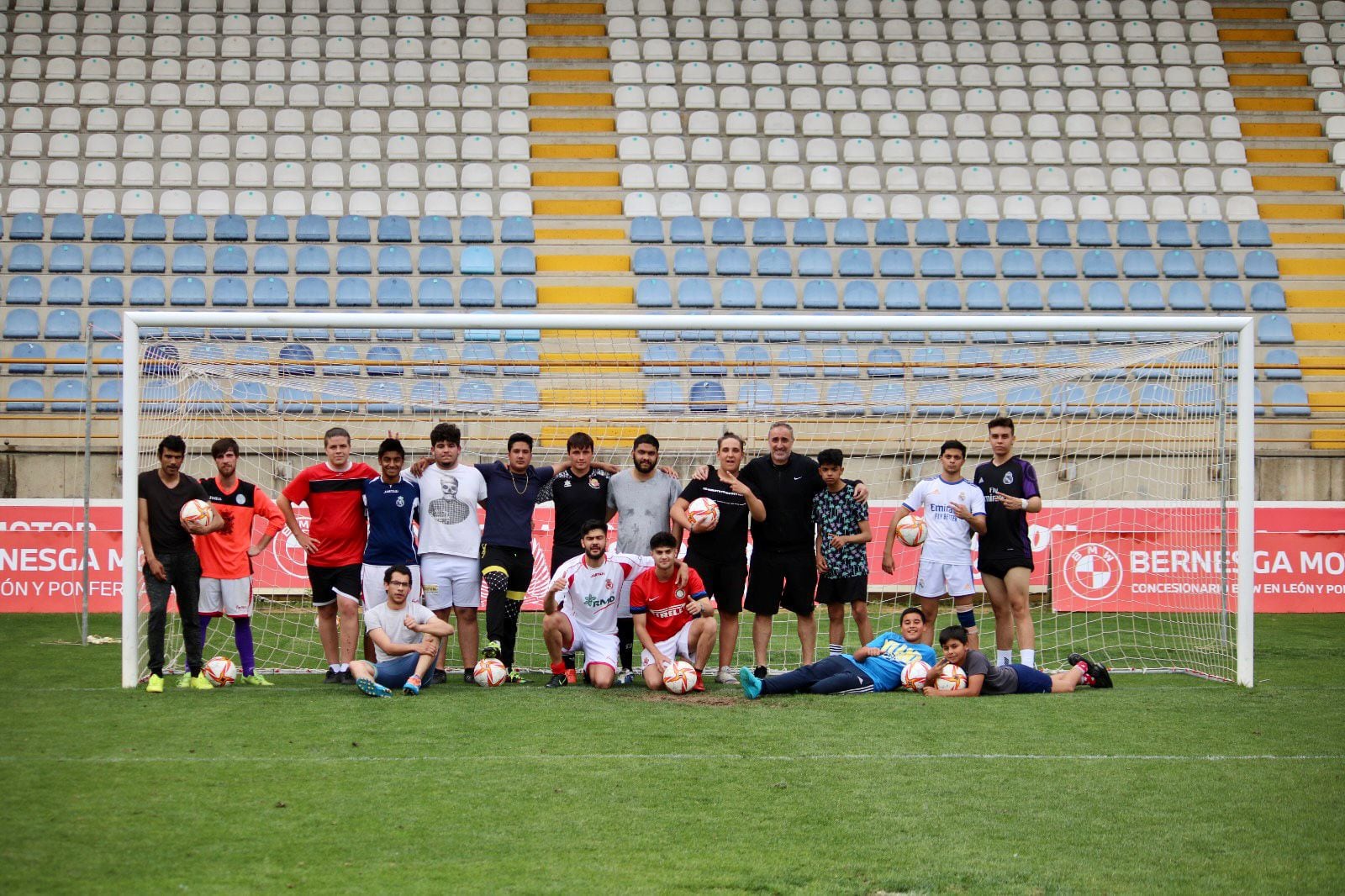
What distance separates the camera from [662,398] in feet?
41.0

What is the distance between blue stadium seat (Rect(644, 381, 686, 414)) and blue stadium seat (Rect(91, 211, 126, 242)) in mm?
10016

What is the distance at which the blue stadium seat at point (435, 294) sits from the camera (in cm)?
1722

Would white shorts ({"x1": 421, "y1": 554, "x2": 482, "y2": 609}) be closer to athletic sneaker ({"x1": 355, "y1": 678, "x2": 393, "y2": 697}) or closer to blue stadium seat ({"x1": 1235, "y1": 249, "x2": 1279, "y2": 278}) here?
athletic sneaker ({"x1": 355, "y1": 678, "x2": 393, "y2": 697})

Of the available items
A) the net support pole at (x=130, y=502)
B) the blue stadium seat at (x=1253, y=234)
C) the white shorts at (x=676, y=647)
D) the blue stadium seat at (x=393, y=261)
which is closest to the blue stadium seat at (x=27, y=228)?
the blue stadium seat at (x=393, y=261)

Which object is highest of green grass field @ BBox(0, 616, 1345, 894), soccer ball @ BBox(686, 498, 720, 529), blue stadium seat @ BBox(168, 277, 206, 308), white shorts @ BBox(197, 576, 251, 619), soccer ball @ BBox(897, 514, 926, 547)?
blue stadium seat @ BBox(168, 277, 206, 308)

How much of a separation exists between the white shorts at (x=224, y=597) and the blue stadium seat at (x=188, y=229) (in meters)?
10.8

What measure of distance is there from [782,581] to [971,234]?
38.7ft

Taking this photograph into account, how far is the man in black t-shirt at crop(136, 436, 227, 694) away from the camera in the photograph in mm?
8375

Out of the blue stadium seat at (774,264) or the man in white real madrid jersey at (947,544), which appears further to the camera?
the blue stadium seat at (774,264)

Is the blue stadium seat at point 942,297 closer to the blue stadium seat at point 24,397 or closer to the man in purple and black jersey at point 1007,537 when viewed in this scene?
the man in purple and black jersey at point 1007,537

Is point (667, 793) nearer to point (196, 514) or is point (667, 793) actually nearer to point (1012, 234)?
point (196, 514)

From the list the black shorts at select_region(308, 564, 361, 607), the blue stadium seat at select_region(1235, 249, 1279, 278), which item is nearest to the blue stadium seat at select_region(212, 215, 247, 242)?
the black shorts at select_region(308, 564, 361, 607)

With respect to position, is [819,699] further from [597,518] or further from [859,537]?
[597,518]

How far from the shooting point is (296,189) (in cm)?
1930
